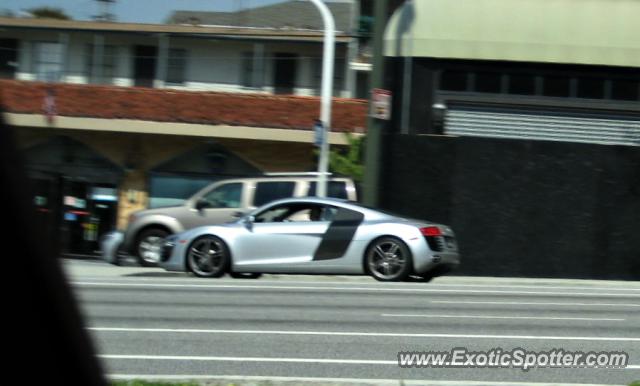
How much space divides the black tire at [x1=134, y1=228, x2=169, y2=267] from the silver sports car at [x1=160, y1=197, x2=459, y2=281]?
324 centimetres

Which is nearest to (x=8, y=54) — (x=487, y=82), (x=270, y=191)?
(x=270, y=191)

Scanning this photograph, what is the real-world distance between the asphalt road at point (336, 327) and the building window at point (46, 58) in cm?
1671

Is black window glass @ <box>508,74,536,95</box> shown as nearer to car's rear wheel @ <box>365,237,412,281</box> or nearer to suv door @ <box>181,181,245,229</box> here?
suv door @ <box>181,181,245,229</box>

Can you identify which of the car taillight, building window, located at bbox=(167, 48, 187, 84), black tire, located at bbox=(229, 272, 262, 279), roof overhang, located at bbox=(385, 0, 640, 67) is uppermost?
roof overhang, located at bbox=(385, 0, 640, 67)

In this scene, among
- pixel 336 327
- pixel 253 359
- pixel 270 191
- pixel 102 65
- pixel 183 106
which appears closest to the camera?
pixel 253 359

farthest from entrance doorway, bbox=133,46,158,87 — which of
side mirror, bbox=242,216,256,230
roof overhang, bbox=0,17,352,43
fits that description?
side mirror, bbox=242,216,256,230

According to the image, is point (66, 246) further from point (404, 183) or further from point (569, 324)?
point (569, 324)

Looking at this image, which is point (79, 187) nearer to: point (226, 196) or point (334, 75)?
point (334, 75)

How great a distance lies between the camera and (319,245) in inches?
578

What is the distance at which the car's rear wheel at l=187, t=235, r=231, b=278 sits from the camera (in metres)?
14.8

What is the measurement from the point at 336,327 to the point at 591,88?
1397 centimetres

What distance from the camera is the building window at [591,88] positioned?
2128cm

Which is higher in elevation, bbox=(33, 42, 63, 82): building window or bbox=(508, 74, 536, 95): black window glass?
bbox=(33, 42, 63, 82): building window

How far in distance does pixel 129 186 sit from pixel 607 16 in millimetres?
13364
